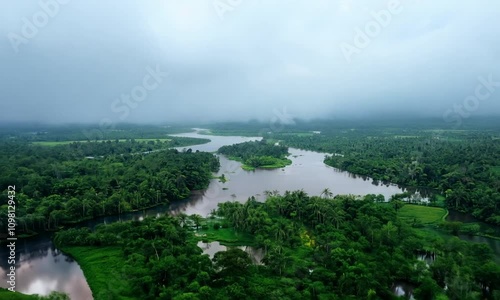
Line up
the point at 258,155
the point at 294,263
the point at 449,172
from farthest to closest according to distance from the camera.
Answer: the point at 258,155, the point at 449,172, the point at 294,263

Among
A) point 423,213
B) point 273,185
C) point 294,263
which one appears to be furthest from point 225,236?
point 423,213

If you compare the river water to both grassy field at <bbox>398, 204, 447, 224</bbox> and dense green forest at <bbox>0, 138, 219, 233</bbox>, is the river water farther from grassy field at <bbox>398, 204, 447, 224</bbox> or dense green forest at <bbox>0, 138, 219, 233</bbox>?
grassy field at <bbox>398, 204, 447, 224</bbox>

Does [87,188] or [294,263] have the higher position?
[87,188]

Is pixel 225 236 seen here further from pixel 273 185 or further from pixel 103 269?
pixel 273 185

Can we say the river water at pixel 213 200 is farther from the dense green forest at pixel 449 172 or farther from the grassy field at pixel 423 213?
the grassy field at pixel 423 213

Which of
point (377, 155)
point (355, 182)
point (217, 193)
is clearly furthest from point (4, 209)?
point (377, 155)

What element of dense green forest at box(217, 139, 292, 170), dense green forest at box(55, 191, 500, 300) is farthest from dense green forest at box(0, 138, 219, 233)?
dense green forest at box(217, 139, 292, 170)
